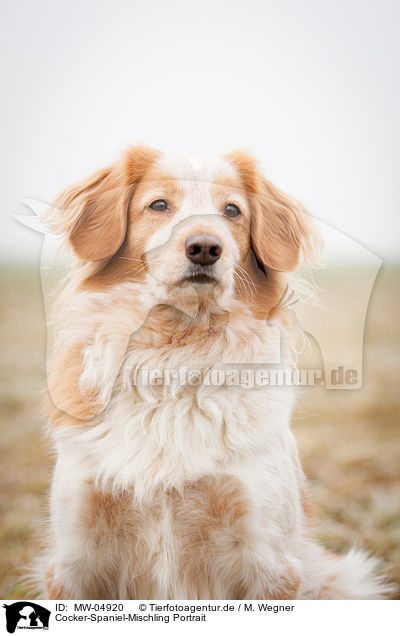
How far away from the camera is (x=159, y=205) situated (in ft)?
4.62

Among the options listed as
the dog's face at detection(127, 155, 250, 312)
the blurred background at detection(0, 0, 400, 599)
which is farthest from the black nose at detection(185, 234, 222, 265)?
the blurred background at detection(0, 0, 400, 599)

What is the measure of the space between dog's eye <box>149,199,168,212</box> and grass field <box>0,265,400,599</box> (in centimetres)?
38

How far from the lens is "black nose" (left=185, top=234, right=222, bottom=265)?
1.30m

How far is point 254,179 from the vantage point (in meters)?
1.48

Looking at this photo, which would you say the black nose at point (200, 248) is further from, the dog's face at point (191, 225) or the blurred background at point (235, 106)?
the blurred background at point (235, 106)

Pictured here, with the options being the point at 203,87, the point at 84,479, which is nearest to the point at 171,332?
the point at 84,479

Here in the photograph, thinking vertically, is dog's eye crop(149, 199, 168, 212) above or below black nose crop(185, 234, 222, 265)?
above
